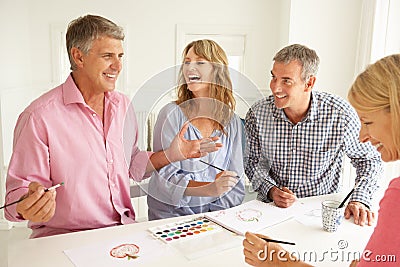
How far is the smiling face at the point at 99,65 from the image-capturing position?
1.56 metres

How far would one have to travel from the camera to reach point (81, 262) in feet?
3.87

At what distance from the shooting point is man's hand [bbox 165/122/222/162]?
1.62 meters

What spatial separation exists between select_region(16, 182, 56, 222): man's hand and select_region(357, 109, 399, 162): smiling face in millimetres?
904

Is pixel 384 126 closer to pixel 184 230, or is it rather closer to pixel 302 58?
pixel 184 230

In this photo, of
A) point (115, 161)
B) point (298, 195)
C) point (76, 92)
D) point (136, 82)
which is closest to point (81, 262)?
point (115, 161)

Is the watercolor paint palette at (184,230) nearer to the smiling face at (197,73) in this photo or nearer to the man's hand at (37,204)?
the man's hand at (37,204)

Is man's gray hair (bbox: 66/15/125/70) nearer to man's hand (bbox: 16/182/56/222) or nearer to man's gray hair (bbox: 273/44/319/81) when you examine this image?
man's hand (bbox: 16/182/56/222)

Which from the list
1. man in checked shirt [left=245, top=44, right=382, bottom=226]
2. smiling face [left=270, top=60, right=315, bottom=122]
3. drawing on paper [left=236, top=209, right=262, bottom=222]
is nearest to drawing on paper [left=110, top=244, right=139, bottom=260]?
drawing on paper [left=236, top=209, right=262, bottom=222]

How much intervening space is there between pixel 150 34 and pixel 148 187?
176 cm

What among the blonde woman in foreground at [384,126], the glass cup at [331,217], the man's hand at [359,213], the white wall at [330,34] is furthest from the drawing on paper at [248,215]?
the white wall at [330,34]

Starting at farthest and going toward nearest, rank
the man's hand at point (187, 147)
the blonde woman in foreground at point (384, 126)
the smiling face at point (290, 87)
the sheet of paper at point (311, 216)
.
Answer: the smiling face at point (290, 87)
the man's hand at point (187, 147)
the sheet of paper at point (311, 216)
the blonde woman in foreground at point (384, 126)

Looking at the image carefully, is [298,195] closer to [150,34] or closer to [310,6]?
[310,6]

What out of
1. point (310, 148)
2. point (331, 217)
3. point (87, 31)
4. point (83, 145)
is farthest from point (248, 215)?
point (87, 31)

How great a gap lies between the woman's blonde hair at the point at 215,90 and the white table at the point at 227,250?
0.48m
